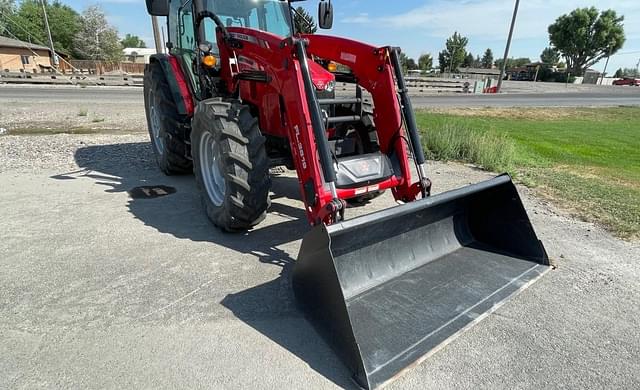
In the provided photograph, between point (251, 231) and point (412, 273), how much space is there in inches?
70.7

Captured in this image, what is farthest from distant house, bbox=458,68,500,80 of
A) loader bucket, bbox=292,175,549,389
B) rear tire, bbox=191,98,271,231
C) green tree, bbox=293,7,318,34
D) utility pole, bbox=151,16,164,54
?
rear tire, bbox=191,98,271,231

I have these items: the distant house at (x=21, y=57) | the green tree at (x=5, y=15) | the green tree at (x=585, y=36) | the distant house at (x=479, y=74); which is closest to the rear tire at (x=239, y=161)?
the distant house at (x=479, y=74)

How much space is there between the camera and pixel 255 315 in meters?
2.69

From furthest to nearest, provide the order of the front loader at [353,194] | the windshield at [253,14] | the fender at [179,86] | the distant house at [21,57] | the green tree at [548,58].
A: the green tree at [548,58] < the distant house at [21,57] < the fender at [179,86] < the windshield at [253,14] < the front loader at [353,194]

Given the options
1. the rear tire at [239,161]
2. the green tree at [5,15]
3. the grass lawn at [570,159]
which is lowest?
the grass lawn at [570,159]

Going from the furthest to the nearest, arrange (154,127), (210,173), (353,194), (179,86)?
(154,127) < (179,86) < (210,173) < (353,194)

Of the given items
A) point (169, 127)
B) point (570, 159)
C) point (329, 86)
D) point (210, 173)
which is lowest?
→ point (570, 159)

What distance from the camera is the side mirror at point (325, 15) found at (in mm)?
4583

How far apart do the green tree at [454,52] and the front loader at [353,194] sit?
76299mm

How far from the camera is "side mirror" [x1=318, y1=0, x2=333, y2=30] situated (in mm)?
4583

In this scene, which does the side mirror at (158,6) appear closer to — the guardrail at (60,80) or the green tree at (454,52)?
the guardrail at (60,80)

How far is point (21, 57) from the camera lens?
141 ft

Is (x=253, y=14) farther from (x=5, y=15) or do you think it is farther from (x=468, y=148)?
Answer: (x=5, y=15)

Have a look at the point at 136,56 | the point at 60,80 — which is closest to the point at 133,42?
the point at 136,56
